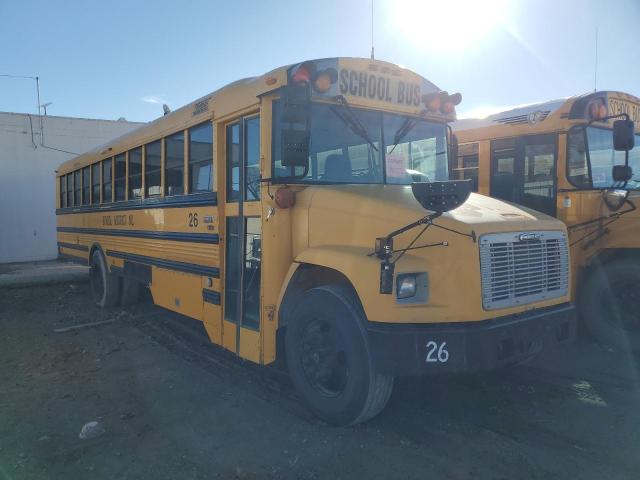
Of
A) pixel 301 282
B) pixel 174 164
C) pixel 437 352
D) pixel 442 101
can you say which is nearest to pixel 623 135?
pixel 442 101

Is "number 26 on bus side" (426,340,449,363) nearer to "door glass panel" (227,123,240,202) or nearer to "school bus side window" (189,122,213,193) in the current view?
"door glass panel" (227,123,240,202)

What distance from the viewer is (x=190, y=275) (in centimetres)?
519

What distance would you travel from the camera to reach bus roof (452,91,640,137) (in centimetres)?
548

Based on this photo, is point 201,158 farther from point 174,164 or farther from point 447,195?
point 447,195

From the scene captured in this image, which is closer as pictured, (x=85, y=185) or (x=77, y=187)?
(x=85, y=185)

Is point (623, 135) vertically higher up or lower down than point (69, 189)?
higher up

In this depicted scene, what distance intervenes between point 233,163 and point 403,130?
57.8 inches

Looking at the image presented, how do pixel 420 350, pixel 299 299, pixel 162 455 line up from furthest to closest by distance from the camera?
1. pixel 299 299
2. pixel 162 455
3. pixel 420 350

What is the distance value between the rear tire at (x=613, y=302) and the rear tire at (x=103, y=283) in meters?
6.26

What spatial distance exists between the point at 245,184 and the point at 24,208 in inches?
551

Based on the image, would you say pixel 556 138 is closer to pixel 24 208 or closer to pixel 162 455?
pixel 162 455

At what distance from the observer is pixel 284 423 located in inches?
143

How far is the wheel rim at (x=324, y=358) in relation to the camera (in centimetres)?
342

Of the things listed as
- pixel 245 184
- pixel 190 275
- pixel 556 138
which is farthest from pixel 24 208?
pixel 556 138
